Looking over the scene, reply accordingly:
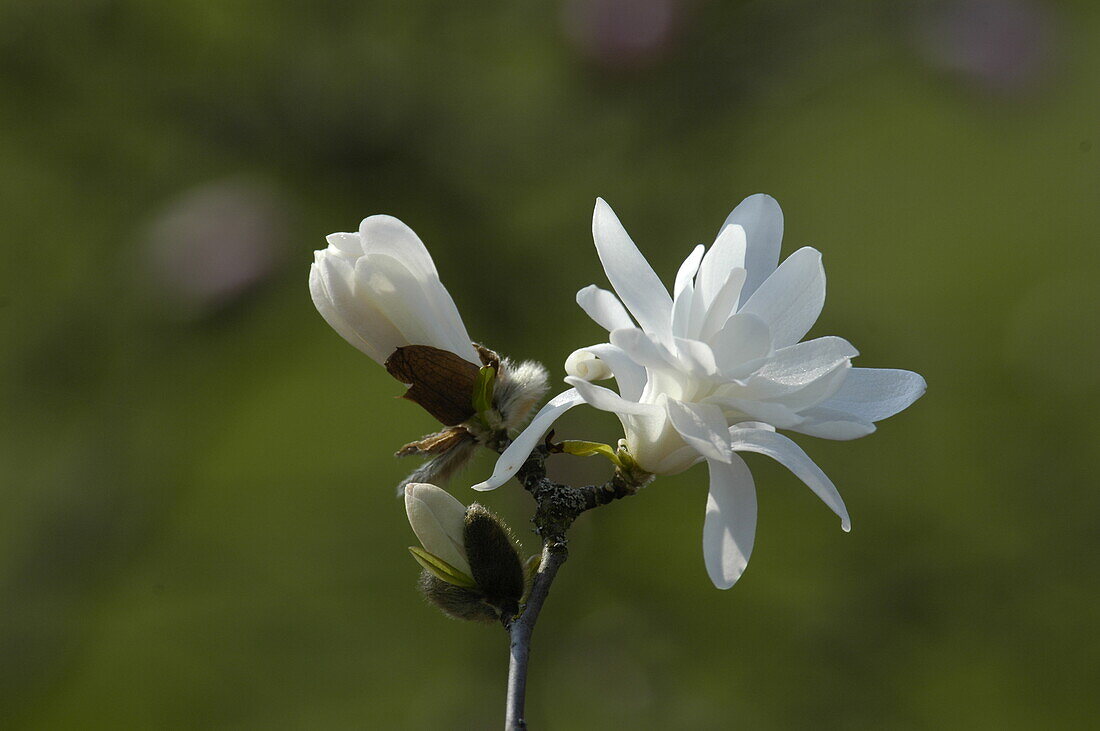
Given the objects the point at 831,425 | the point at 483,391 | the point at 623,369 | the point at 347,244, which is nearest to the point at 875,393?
the point at 831,425

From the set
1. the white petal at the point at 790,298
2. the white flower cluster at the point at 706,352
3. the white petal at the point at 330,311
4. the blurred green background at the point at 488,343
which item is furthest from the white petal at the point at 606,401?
the blurred green background at the point at 488,343

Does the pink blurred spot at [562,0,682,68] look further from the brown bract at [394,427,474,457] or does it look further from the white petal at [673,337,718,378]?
the white petal at [673,337,718,378]

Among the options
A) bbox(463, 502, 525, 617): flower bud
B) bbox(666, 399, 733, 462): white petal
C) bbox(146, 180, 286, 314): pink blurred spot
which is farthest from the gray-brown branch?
bbox(146, 180, 286, 314): pink blurred spot

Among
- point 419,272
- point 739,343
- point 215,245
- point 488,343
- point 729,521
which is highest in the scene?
point 215,245

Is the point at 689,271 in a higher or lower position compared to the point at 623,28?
lower

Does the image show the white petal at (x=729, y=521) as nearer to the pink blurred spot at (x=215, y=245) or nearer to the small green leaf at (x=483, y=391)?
the small green leaf at (x=483, y=391)

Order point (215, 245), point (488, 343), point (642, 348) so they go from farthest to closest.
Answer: point (488, 343)
point (215, 245)
point (642, 348)

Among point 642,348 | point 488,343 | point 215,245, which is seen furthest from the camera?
point 488,343

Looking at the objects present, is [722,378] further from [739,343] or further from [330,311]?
[330,311]

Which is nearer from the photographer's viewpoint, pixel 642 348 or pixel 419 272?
pixel 642 348
